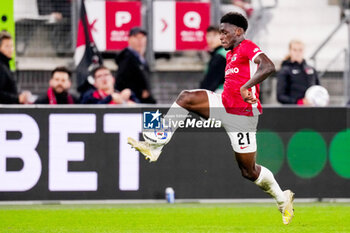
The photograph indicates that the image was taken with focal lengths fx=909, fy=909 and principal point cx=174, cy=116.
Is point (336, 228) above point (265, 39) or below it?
below

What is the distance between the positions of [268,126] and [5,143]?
12.4ft

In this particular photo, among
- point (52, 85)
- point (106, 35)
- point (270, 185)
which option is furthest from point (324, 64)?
point (270, 185)

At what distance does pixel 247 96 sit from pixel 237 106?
1.98ft

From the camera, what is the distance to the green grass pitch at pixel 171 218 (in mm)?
10039

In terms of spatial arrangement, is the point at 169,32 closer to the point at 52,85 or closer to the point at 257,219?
the point at 52,85

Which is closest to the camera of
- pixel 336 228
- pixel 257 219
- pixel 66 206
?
pixel 336 228

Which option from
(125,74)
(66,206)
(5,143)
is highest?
(125,74)

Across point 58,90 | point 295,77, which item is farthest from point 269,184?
point 295,77

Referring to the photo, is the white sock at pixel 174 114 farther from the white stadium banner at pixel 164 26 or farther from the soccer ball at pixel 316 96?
the white stadium banner at pixel 164 26

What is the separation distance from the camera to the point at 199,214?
11539 mm

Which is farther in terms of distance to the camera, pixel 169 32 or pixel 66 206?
pixel 169 32

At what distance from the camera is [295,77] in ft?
47.5

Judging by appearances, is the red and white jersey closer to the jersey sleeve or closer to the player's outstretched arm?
the jersey sleeve

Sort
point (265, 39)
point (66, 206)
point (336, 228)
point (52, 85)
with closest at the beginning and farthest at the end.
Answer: point (336, 228) → point (66, 206) → point (52, 85) → point (265, 39)
